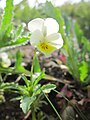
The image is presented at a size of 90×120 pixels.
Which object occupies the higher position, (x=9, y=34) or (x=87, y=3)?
(x=9, y=34)

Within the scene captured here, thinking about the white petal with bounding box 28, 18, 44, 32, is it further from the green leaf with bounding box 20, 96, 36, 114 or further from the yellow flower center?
the green leaf with bounding box 20, 96, 36, 114

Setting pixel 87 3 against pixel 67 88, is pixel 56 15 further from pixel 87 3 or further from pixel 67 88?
pixel 87 3

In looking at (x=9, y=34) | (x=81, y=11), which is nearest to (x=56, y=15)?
(x=9, y=34)

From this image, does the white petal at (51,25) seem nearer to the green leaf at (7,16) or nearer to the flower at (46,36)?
the flower at (46,36)

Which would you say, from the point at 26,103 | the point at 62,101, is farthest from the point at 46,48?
the point at 62,101

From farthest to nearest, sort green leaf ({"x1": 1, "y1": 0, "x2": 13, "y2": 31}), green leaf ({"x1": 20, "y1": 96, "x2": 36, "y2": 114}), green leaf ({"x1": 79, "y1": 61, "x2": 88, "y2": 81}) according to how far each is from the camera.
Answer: green leaf ({"x1": 79, "y1": 61, "x2": 88, "y2": 81}) < green leaf ({"x1": 1, "y1": 0, "x2": 13, "y2": 31}) < green leaf ({"x1": 20, "y1": 96, "x2": 36, "y2": 114})

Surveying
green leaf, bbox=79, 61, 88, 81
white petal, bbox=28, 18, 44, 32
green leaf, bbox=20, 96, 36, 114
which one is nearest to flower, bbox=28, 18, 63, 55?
white petal, bbox=28, 18, 44, 32

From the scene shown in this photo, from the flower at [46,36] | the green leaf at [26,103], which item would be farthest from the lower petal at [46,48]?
the green leaf at [26,103]
